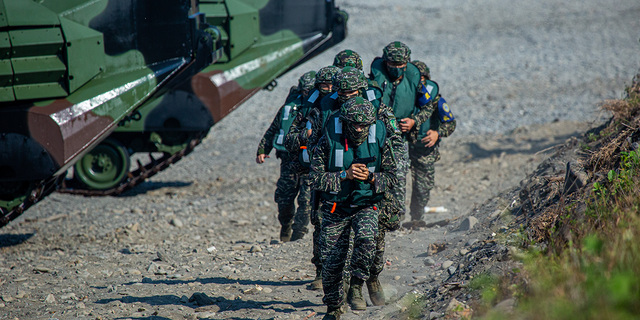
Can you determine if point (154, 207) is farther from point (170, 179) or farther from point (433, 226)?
point (433, 226)

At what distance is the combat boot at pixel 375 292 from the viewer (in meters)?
4.83

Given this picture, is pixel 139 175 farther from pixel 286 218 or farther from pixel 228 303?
pixel 228 303

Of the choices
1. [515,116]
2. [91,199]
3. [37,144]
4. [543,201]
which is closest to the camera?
[543,201]

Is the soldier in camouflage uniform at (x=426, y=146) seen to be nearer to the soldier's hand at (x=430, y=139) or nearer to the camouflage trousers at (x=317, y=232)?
the soldier's hand at (x=430, y=139)

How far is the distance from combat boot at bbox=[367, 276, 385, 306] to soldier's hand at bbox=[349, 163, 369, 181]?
3.79 ft

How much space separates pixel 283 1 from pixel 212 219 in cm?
460

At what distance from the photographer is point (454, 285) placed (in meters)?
4.36

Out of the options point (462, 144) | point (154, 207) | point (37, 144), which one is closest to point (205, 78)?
point (154, 207)

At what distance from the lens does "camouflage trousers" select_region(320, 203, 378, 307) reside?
13.9 ft

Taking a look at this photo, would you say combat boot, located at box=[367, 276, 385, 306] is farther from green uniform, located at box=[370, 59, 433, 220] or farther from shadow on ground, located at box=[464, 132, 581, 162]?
shadow on ground, located at box=[464, 132, 581, 162]

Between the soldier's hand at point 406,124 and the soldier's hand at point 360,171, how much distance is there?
6.78ft

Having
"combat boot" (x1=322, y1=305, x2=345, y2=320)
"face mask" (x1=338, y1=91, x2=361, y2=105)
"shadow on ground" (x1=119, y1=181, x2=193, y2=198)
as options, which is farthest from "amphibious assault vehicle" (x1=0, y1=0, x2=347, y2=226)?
"combat boot" (x1=322, y1=305, x2=345, y2=320)

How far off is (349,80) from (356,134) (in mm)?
547

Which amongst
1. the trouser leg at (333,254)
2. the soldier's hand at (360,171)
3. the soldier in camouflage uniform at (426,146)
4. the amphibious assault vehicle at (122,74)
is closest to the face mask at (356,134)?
the soldier's hand at (360,171)
